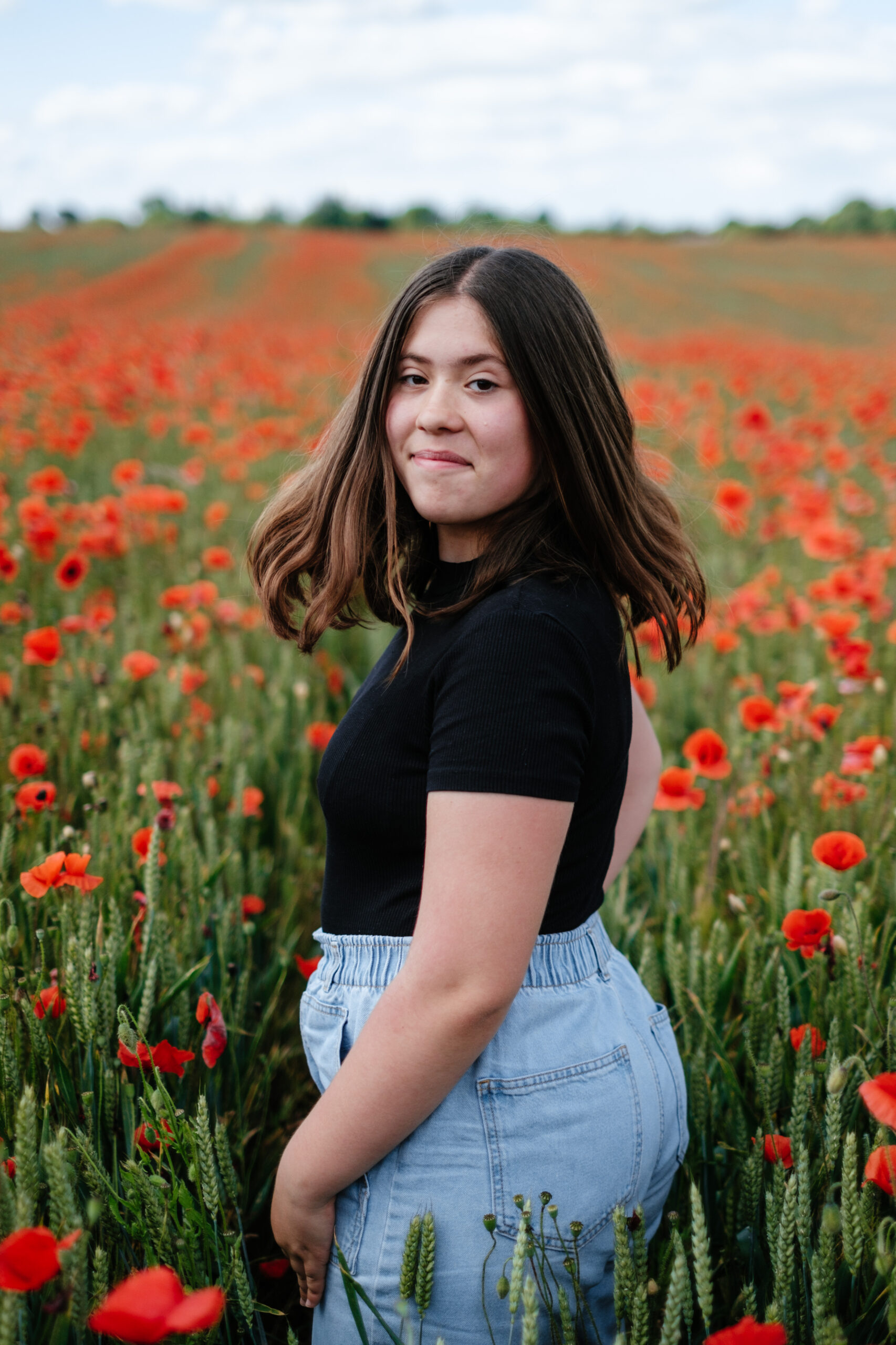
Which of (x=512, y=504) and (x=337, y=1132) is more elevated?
(x=512, y=504)

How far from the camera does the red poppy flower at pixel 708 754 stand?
78.0 inches

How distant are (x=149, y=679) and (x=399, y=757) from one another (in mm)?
1962

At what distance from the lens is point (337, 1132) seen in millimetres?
1106

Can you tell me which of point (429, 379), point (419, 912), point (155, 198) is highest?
point (155, 198)

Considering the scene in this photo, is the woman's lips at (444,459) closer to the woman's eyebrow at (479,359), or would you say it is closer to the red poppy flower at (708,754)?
the woman's eyebrow at (479,359)

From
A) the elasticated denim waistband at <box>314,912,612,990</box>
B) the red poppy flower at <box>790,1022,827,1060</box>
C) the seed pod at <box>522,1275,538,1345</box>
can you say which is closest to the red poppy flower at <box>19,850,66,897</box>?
the elasticated denim waistband at <box>314,912,612,990</box>

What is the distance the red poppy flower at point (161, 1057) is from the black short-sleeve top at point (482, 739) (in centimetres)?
25

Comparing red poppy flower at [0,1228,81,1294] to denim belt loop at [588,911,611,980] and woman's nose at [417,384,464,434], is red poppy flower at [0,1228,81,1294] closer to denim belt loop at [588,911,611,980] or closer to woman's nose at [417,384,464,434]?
denim belt loop at [588,911,611,980]

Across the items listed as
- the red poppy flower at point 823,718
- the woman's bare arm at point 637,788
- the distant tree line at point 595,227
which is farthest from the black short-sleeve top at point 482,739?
the distant tree line at point 595,227

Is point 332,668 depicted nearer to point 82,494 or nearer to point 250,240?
point 82,494

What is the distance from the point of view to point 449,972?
3.39ft

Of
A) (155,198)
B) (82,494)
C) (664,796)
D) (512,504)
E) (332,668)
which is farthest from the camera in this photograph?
(155,198)

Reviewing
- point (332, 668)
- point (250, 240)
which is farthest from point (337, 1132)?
point (250, 240)

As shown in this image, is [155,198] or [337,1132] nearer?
[337,1132]
